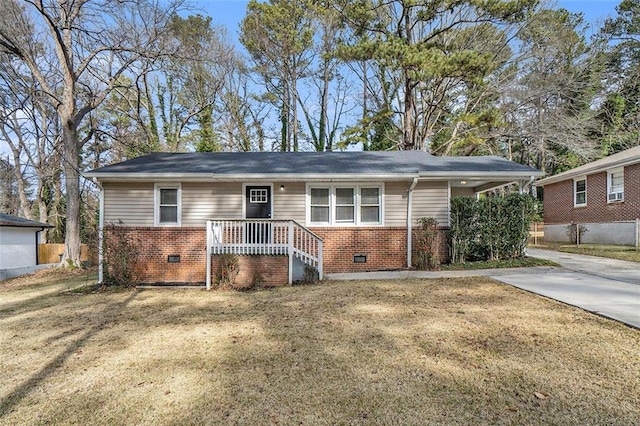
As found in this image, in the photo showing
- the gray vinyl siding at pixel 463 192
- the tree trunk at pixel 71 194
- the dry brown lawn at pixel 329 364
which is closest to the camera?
the dry brown lawn at pixel 329 364

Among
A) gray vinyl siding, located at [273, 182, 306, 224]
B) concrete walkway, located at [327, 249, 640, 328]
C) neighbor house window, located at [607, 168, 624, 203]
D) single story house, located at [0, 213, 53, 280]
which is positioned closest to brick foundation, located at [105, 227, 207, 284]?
gray vinyl siding, located at [273, 182, 306, 224]

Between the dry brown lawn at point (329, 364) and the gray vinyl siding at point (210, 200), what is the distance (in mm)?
3900

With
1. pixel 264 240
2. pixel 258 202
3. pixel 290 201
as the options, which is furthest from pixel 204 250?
pixel 290 201

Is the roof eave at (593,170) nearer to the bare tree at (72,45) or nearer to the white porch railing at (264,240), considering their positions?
the white porch railing at (264,240)

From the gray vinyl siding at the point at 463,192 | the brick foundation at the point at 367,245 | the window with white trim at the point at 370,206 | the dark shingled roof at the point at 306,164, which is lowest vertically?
the brick foundation at the point at 367,245

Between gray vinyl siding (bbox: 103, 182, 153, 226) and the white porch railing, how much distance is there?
7.56 feet

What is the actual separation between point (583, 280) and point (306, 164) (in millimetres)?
7557

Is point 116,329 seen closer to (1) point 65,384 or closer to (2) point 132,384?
(1) point 65,384

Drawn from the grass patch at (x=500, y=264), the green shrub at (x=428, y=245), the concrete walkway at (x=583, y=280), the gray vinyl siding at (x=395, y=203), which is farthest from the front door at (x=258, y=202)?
the grass patch at (x=500, y=264)

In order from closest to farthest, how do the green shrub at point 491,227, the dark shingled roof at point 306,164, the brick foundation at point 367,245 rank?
the green shrub at point 491,227 < the dark shingled roof at point 306,164 < the brick foundation at point 367,245

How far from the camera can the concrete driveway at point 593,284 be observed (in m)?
5.03

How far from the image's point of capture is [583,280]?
23.4ft

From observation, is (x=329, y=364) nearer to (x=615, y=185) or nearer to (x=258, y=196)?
(x=258, y=196)

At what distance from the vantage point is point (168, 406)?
2852 mm
